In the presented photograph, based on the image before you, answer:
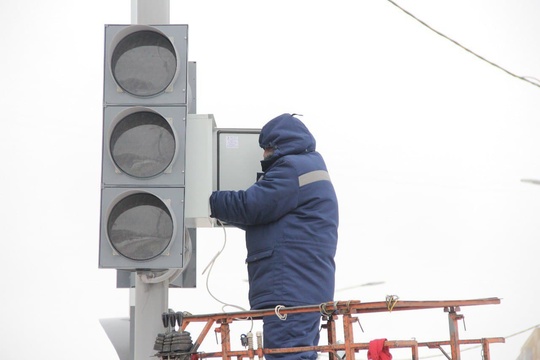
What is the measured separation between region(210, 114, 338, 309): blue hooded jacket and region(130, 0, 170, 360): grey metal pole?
1.69ft

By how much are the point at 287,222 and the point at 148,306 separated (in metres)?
0.91

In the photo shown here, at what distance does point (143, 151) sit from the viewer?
17.0 feet

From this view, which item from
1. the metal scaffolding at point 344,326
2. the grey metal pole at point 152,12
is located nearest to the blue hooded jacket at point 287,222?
the metal scaffolding at point 344,326

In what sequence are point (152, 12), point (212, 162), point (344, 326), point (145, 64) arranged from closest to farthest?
1. point (344, 326)
2. point (145, 64)
3. point (152, 12)
4. point (212, 162)

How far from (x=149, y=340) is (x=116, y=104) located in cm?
132

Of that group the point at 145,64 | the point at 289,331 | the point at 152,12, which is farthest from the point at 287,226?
the point at 152,12

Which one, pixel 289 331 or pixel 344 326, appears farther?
pixel 289 331

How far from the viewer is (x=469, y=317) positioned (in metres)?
11.6

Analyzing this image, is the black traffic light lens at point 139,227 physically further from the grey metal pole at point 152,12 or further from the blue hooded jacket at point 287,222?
the grey metal pole at point 152,12

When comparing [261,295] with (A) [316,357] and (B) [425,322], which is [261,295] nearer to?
(A) [316,357]

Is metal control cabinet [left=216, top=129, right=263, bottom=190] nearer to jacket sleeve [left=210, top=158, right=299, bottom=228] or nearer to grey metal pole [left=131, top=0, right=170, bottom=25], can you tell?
jacket sleeve [left=210, top=158, right=299, bottom=228]

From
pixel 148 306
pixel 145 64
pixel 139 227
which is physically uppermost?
pixel 145 64

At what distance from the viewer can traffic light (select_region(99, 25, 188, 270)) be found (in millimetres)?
5094

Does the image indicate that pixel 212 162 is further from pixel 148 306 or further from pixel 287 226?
pixel 148 306
